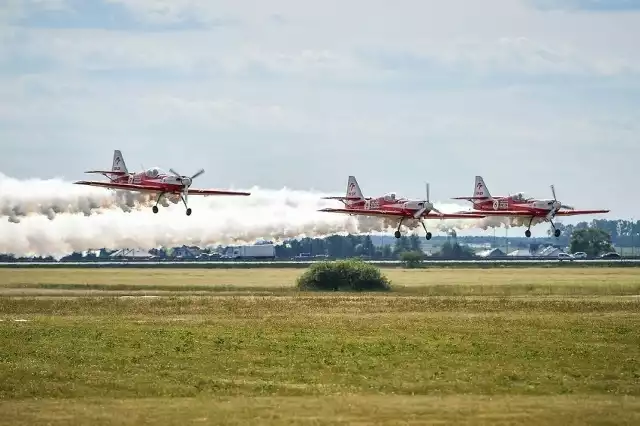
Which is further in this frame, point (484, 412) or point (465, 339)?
point (465, 339)

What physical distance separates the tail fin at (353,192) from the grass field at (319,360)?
21.9 metres

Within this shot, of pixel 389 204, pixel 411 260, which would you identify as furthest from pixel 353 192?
pixel 411 260

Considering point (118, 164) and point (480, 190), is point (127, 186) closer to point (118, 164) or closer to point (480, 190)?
point (118, 164)

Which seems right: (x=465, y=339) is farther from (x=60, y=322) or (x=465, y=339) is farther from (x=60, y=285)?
(x=60, y=285)

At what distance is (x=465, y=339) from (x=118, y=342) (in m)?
17.0

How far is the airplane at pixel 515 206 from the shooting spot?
118250mm

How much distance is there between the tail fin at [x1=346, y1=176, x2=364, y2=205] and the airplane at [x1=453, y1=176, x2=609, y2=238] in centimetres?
976

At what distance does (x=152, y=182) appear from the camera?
107938mm

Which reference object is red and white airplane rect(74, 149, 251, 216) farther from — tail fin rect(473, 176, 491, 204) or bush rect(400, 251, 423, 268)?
bush rect(400, 251, 423, 268)

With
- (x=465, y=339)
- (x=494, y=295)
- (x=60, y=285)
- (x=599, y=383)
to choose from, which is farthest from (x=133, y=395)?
(x=60, y=285)

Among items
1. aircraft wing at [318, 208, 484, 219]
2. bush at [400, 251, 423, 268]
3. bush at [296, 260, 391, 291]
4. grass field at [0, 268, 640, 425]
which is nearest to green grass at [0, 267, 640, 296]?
bush at [296, 260, 391, 291]

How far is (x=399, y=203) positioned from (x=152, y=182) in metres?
23.0

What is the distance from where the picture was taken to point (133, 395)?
4809 centimetres

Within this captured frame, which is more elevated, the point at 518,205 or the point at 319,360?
the point at 518,205
